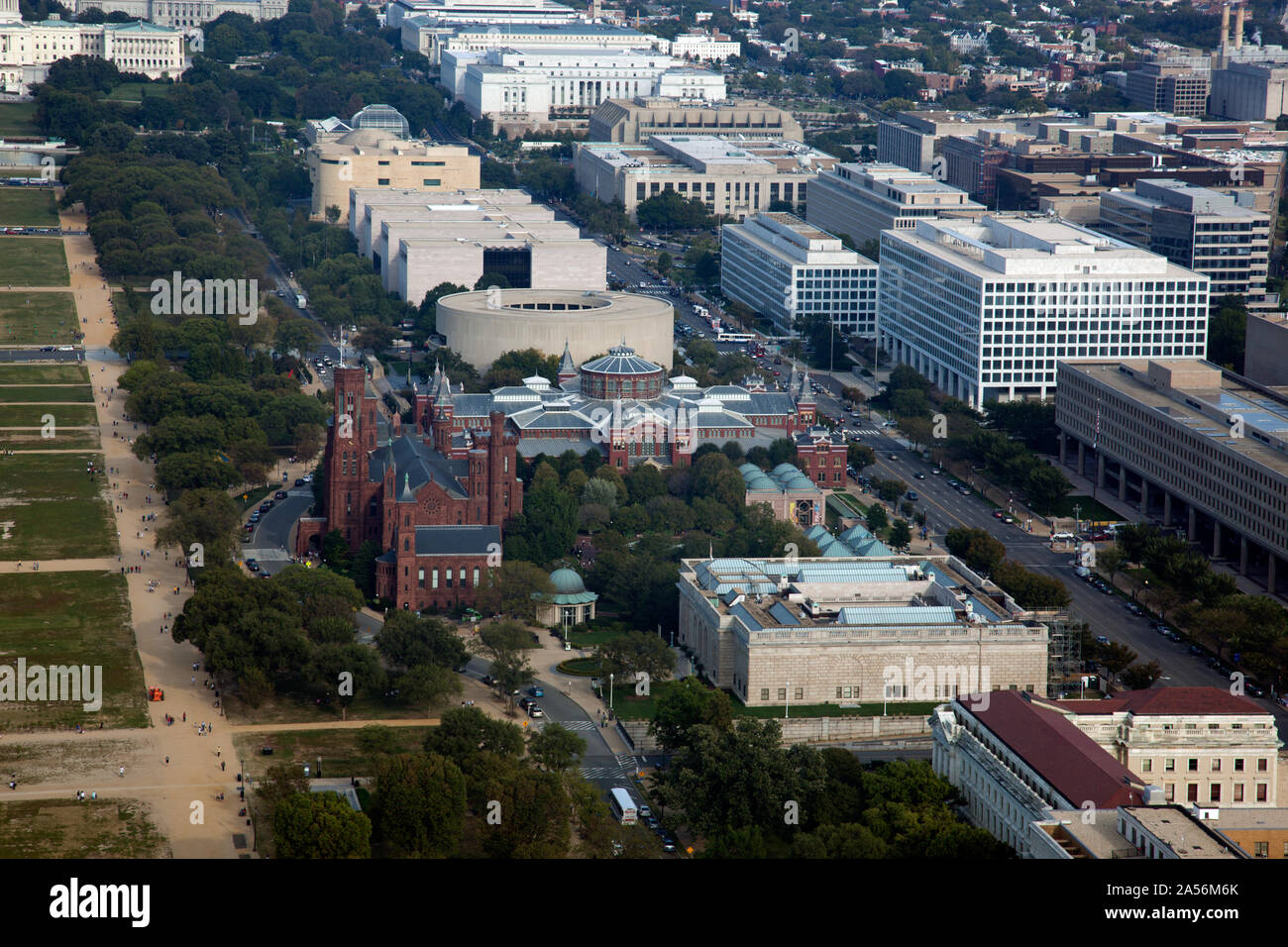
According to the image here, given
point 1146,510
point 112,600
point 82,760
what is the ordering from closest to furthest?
point 82,760 → point 112,600 → point 1146,510

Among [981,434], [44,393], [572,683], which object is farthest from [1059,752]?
[44,393]

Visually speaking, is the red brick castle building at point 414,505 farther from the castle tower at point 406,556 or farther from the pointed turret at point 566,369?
the pointed turret at point 566,369

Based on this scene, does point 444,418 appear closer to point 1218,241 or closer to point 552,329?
point 552,329

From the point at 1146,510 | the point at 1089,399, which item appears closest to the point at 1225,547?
the point at 1146,510

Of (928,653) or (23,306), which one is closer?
(928,653)

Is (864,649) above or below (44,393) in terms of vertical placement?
below

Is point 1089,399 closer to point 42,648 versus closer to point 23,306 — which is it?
point 42,648
